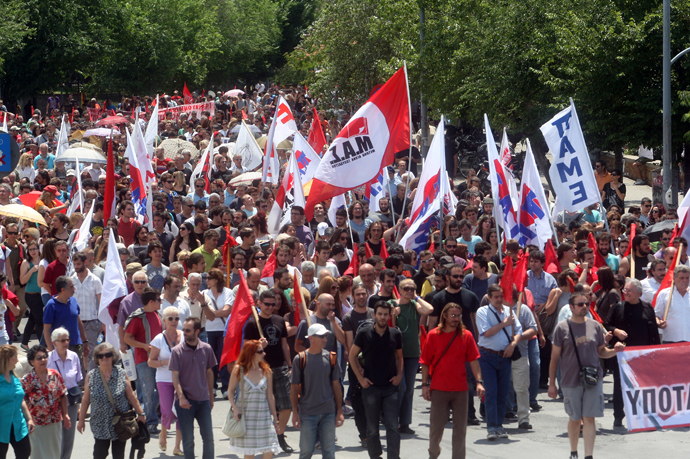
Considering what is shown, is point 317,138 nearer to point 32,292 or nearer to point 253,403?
point 32,292

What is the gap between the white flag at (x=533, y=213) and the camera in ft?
43.0

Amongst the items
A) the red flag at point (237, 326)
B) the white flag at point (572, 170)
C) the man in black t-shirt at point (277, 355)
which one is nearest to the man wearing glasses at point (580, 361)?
the man in black t-shirt at point (277, 355)

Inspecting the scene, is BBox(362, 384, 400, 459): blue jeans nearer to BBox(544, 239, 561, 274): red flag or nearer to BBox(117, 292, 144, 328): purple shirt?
BBox(117, 292, 144, 328): purple shirt

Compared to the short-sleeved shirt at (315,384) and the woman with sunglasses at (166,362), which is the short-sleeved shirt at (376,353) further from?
the woman with sunglasses at (166,362)

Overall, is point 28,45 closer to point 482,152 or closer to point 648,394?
point 482,152

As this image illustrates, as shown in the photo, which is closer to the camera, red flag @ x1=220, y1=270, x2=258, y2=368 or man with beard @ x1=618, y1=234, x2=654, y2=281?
red flag @ x1=220, y1=270, x2=258, y2=368

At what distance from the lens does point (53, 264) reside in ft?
40.3

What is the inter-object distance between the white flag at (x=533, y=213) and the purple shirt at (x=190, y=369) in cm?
567

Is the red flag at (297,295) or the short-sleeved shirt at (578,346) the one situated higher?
the red flag at (297,295)

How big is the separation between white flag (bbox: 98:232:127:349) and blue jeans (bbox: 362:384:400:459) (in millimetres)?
3120

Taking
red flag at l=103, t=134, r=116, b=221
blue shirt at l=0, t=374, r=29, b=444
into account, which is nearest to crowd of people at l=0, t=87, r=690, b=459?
blue shirt at l=0, t=374, r=29, b=444

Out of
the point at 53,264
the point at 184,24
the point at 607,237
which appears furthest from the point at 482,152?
the point at 184,24

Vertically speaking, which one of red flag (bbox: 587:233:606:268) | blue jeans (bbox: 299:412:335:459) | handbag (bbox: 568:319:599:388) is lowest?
blue jeans (bbox: 299:412:335:459)

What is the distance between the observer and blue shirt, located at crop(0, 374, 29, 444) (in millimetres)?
8492
